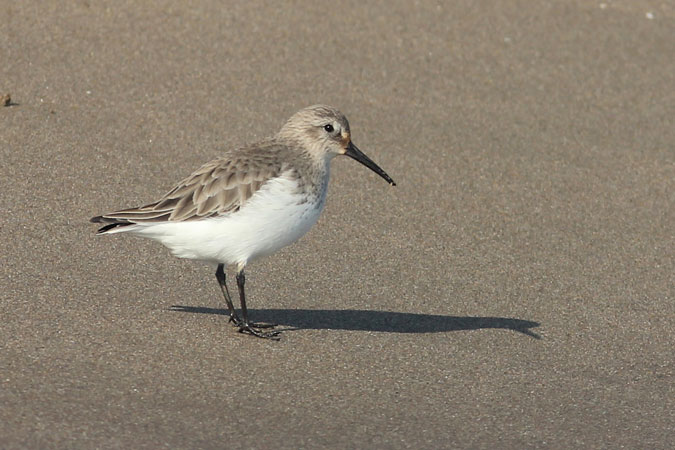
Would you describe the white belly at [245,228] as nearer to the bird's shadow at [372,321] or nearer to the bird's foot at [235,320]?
the bird's foot at [235,320]

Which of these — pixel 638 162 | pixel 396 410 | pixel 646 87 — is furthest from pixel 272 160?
pixel 646 87

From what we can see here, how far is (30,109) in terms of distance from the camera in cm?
903

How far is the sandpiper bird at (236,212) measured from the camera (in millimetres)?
6293

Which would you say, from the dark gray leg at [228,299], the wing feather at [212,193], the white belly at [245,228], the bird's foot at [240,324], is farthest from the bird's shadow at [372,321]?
the wing feather at [212,193]

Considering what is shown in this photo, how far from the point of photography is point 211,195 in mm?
6379

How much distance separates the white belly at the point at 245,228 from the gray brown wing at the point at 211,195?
1.8 inches

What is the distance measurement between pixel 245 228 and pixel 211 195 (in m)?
0.31

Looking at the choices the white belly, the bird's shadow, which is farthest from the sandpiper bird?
the bird's shadow

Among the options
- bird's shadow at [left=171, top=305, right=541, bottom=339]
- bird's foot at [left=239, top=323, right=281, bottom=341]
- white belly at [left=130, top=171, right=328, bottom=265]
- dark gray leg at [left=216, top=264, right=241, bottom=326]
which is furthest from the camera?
bird's shadow at [left=171, top=305, right=541, bottom=339]

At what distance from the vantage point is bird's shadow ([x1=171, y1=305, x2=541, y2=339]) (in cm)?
684

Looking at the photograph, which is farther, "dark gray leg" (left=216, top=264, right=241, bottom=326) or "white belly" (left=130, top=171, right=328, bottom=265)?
"dark gray leg" (left=216, top=264, right=241, bottom=326)

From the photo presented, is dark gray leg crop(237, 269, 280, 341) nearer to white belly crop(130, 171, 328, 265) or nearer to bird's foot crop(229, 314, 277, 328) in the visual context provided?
bird's foot crop(229, 314, 277, 328)

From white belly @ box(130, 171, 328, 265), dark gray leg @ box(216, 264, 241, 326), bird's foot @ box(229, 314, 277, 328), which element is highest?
white belly @ box(130, 171, 328, 265)

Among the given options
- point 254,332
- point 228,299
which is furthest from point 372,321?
point 228,299
